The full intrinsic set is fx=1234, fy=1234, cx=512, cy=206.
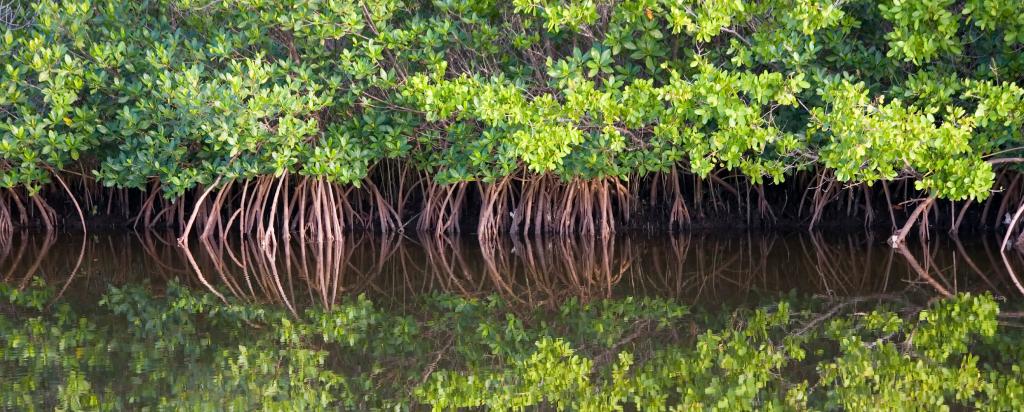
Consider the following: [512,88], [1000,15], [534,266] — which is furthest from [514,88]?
[1000,15]

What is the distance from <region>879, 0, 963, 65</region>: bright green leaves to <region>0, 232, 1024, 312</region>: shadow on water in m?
1.44

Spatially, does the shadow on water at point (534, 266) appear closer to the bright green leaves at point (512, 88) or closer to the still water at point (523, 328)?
the still water at point (523, 328)

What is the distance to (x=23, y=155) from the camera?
10430 millimetres

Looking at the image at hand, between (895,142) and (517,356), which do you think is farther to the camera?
(895,142)

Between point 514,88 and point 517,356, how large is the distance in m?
3.37

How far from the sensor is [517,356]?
560cm

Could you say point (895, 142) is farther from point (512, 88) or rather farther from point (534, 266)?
point (534, 266)

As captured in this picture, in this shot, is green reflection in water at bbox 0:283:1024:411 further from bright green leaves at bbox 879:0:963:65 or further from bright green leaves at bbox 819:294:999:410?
bright green leaves at bbox 879:0:963:65

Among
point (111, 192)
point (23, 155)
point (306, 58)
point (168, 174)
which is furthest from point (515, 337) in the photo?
point (111, 192)

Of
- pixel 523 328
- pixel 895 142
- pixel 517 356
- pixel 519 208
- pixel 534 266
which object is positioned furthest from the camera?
pixel 519 208

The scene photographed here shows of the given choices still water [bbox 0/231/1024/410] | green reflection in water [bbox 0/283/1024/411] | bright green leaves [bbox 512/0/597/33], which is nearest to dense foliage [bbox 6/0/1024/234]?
bright green leaves [bbox 512/0/597/33]

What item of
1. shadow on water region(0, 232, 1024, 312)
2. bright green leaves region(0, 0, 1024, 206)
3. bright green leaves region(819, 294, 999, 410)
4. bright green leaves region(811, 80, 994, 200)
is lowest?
bright green leaves region(819, 294, 999, 410)

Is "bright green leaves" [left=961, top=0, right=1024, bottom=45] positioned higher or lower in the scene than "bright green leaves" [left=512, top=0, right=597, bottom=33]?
lower

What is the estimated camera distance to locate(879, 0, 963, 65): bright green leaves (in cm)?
797
